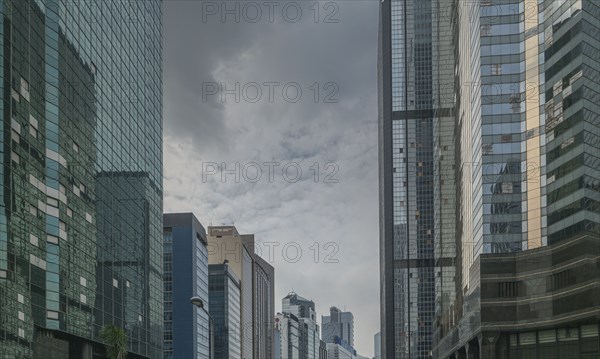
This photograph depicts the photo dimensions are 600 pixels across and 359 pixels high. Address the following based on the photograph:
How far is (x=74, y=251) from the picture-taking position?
73.6 m

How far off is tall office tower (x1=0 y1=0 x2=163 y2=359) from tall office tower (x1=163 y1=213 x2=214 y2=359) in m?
46.0

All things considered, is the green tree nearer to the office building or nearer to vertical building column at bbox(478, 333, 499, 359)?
the office building

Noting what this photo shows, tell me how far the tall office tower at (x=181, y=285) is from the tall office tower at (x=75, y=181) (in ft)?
151

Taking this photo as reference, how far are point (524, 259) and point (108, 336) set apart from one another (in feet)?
130

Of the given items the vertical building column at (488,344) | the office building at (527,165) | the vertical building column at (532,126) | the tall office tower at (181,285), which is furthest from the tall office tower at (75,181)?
the tall office tower at (181,285)

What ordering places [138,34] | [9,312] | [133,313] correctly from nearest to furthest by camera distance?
[9,312]
[133,313]
[138,34]

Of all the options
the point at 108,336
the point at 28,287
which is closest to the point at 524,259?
the point at 108,336

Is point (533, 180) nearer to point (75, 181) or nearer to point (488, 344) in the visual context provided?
point (488, 344)

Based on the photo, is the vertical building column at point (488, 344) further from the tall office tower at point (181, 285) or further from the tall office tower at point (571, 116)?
the tall office tower at point (181, 285)

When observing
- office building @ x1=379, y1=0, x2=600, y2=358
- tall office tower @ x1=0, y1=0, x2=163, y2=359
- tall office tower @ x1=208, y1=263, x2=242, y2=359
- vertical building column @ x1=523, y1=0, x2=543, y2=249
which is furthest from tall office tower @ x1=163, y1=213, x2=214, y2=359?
vertical building column @ x1=523, y1=0, x2=543, y2=249

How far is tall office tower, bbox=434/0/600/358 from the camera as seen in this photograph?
6631 cm

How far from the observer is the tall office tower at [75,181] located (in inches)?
2467

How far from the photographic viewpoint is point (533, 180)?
7462 centimetres

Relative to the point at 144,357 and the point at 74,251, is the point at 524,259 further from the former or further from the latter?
the point at 144,357
